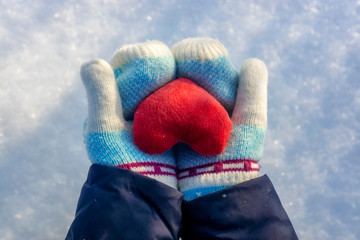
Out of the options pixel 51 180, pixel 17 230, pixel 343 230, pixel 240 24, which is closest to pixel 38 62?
pixel 51 180

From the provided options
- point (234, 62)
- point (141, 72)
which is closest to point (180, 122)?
point (141, 72)

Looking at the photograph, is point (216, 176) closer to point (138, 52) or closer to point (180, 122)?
point (180, 122)

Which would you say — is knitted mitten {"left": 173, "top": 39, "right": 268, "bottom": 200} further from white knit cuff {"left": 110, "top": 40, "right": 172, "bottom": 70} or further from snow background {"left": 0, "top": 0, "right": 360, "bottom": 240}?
snow background {"left": 0, "top": 0, "right": 360, "bottom": 240}

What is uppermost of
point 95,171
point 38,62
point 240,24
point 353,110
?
point 240,24

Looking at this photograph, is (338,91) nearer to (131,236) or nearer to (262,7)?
(262,7)

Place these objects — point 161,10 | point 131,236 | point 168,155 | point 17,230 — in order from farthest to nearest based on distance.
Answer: point 161,10 → point 17,230 → point 168,155 → point 131,236

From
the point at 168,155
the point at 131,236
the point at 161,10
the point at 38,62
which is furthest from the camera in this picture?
the point at 161,10
